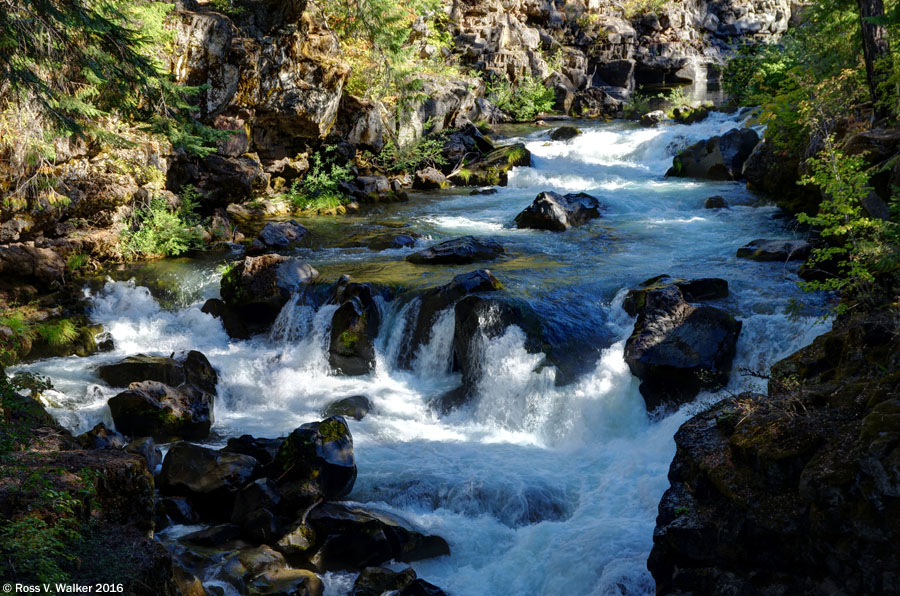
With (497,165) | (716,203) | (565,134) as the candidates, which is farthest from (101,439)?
(565,134)

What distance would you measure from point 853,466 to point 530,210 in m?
12.6

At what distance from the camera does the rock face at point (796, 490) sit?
4.10 meters

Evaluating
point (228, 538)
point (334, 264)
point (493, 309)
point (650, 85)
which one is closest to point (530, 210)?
point (334, 264)

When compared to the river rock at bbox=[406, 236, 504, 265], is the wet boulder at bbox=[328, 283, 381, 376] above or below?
below

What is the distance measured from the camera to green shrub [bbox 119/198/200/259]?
1436cm

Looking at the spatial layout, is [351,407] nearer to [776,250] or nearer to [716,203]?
[776,250]

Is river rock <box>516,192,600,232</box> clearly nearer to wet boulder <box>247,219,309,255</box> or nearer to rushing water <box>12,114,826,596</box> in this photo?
rushing water <box>12,114,826,596</box>

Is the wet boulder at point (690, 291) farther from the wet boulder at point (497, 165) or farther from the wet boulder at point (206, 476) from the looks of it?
the wet boulder at point (497, 165)

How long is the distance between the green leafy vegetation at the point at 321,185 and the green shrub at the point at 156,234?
4.25 meters

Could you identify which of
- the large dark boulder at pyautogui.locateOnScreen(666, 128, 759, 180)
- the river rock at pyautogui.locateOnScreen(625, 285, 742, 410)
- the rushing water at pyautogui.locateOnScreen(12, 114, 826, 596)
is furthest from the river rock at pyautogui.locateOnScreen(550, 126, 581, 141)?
the river rock at pyautogui.locateOnScreen(625, 285, 742, 410)

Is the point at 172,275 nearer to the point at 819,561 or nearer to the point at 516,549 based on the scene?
the point at 516,549

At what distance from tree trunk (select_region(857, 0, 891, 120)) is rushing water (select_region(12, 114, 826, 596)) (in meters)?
3.05

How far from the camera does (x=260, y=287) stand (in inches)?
488

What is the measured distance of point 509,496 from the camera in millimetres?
7598
